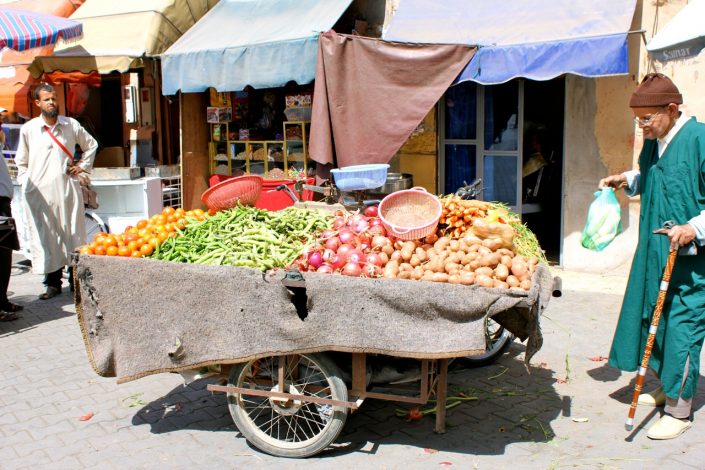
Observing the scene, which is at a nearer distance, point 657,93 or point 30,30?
point 657,93

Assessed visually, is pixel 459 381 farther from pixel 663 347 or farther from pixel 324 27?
pixel 324 27

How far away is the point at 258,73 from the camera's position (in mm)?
9023

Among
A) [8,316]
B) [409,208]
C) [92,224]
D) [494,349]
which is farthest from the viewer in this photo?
[92,224]

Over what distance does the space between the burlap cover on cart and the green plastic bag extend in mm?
589

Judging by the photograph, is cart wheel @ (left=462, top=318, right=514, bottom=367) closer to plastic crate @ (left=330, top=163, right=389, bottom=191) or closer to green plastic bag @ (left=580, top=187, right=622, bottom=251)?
green plastic bag @ (left=580, top=187, right=622, bottom=251)

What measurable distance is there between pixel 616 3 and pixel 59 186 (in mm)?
5966

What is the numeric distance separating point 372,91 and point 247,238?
13.1ft

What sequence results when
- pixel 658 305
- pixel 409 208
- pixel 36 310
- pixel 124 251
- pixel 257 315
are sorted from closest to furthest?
1. pixel 257 315
2. pixel 658 305
3. pixel 124 251
4. pixel 409 208
5. pixel 36 310

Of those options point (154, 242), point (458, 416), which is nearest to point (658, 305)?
point (458, 416)

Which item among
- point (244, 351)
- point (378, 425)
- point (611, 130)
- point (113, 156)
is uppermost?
point (611, 130)

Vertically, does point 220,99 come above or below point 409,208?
above

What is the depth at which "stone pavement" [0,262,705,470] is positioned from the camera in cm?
404

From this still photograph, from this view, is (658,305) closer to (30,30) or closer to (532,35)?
(532,35)

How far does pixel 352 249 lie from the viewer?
167 inches
